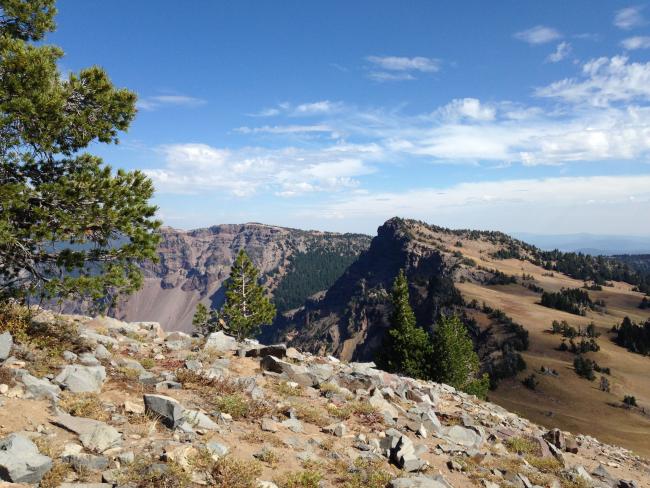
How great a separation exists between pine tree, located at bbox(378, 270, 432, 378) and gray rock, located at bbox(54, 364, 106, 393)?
129 feet

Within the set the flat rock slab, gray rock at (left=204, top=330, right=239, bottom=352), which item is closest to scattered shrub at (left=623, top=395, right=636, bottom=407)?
gray rock at (left=204, top=330, right=239, bottom=352)

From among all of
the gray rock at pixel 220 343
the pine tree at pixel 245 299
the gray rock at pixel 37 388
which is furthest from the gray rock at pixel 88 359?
the pine tree at pixel 245 299

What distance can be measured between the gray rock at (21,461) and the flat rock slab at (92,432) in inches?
44.1

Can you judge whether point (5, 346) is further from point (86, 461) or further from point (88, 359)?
point (86, 461)

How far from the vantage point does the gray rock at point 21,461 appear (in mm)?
6566

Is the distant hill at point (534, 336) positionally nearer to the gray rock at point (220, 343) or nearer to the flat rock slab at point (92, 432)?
→ the gray rock at point (220, 343)

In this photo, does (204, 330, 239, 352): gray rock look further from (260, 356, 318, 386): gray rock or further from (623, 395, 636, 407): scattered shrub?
(623, 395, 636, 407): scattered shrub

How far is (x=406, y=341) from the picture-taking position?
4784cm

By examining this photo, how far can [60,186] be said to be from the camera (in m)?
11.0

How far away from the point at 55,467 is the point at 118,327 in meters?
14.0

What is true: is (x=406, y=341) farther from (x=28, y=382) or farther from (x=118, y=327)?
(x=28, y=382)

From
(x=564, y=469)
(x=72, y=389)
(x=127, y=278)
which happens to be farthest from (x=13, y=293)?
(x=564, y=469)

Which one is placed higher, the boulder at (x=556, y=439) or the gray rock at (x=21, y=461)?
the gray rock at (x=21, y=461)

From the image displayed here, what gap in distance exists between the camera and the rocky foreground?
784 centimetres
